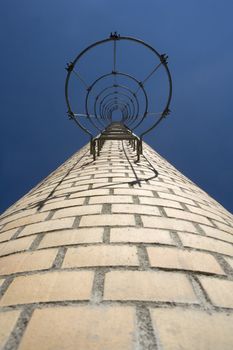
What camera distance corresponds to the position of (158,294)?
2.98ft

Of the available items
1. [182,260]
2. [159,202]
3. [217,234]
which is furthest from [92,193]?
[182,260]

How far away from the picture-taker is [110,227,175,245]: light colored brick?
125 centimetres

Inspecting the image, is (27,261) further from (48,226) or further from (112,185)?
(112,185)

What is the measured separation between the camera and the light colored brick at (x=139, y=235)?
1245mm

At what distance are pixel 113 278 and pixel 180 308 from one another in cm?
23

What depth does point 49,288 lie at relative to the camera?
94 centimetres

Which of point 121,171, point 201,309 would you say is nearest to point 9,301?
point 201,309

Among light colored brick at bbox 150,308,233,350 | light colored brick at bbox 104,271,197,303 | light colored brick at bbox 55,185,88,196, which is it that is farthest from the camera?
light colored brick at bbox 55,185,88,196

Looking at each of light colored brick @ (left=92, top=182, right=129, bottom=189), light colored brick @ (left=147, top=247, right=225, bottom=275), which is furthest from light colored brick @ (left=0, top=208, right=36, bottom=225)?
light colored brick @ (left=147, top=247, right=225, bottom=275)

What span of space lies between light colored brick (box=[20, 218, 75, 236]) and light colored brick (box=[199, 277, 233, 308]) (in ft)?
2.18

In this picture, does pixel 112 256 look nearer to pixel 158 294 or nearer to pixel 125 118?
pixel 158 294

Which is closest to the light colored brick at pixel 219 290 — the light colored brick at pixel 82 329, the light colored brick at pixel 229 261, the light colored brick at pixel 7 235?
the light colored brick at pixel 229 261

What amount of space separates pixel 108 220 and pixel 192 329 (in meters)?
0.73

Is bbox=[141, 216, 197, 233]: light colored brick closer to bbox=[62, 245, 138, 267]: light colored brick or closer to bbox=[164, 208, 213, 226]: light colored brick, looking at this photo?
bbox=[164, 208, 213, 226]: light colored brick
